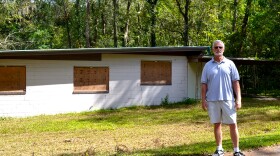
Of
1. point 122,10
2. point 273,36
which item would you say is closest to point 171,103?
point 273,36

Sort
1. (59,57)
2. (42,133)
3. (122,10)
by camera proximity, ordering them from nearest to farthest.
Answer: (42,133)
(59,57)
(122,10)

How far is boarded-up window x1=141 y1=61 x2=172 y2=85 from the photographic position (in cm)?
1734

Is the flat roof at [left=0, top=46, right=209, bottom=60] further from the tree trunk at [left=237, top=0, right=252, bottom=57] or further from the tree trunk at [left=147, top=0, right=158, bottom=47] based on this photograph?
the tree trunk at [left=147, top=0, right=158, bottom=47]

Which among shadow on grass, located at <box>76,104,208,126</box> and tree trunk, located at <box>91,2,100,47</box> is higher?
tree trunk, located at <box>91,2,100,47</box>

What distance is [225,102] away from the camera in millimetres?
5270

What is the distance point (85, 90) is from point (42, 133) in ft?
16.1

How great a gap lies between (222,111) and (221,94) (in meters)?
0.25

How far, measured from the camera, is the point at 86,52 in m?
15.5

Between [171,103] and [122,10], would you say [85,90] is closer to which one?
[171,103]

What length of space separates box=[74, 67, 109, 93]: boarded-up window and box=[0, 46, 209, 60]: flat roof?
1.70 feet

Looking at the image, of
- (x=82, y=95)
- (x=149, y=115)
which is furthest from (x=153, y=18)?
(x=149, y=115)

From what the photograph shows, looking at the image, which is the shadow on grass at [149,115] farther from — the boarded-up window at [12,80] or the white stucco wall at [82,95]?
the boarded-up window at [12,80]

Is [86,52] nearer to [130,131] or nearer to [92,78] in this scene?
[92,78]

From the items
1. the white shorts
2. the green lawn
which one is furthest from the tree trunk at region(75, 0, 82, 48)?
the white shorts
